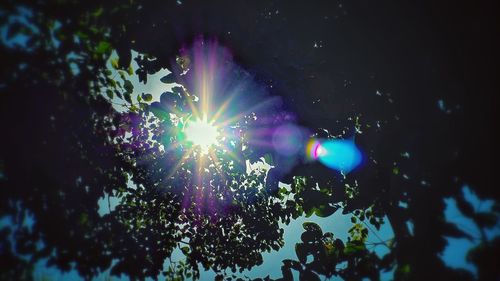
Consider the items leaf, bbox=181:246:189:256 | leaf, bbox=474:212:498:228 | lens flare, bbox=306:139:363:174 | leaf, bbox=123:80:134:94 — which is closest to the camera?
leaf, bbox=474:212:498:228

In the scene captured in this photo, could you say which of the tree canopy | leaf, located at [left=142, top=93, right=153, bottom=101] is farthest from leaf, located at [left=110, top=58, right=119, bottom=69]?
leaf, located at [left=142, top=93, right=153, bottom=101]

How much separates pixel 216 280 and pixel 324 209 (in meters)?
4.55

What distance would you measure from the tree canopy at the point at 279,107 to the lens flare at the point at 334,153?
0.71ft

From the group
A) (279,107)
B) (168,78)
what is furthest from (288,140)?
(168,78)

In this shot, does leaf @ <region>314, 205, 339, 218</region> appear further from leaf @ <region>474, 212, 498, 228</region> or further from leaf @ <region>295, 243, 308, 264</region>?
leaf @ <region>474, 212, 498, 228</region>

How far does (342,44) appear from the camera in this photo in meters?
3.20

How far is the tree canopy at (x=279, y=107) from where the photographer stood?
6.88ft

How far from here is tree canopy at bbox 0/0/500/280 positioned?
210 cm

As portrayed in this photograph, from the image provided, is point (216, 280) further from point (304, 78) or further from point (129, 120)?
point (304, 78)

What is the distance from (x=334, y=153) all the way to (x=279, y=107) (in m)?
1.17

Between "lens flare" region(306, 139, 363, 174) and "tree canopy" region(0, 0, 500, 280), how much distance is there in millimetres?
216

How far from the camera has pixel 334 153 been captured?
4.22 metres

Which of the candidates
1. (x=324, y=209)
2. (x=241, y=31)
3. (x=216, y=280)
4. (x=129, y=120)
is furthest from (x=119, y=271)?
(x=216, y=280)

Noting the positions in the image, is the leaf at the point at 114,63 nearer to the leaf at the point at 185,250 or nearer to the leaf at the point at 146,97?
the leaf at the point at 146,97
